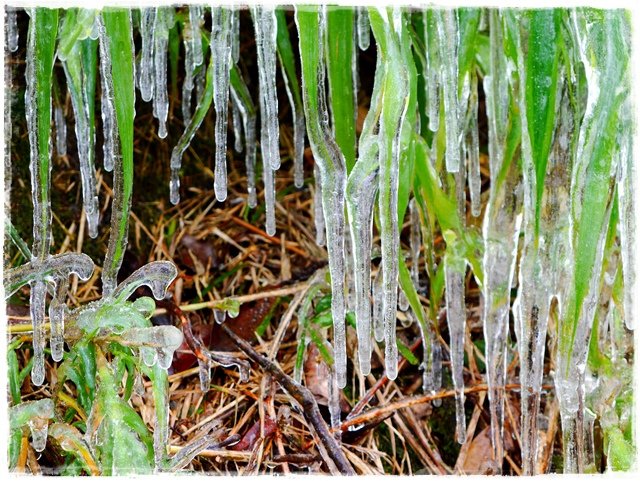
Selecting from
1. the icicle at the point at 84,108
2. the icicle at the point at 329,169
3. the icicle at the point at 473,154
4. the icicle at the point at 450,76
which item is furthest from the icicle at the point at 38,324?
the icicle at the point at 473,154

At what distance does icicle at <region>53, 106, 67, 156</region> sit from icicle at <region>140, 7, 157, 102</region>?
0.24 meters

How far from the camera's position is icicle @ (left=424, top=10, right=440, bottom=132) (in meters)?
0.93

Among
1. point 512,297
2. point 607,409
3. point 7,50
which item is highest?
point 7,50

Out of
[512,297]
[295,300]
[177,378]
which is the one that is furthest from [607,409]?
[177,378]

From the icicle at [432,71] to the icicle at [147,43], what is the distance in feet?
1.17

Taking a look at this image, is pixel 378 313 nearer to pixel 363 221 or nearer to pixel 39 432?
pixel 363 221

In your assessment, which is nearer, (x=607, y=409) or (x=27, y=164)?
(x=607, y=409)

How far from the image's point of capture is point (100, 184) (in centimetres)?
129

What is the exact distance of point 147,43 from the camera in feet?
3.16

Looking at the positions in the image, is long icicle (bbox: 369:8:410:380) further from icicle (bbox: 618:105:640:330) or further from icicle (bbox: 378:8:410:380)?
icicle (bbox: 618:105:640:330)

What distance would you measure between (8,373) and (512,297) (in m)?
0.75

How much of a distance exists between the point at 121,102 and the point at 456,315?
0.52 m

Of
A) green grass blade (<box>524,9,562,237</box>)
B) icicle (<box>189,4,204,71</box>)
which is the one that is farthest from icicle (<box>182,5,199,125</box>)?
green grass blade (<box>524,9,562,237</box>)

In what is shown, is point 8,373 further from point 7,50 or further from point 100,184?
point 100,184
